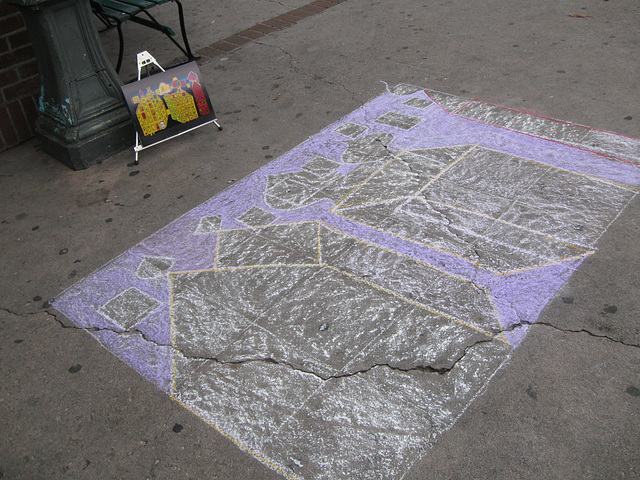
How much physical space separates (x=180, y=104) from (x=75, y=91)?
917mm

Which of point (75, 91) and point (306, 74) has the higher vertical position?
point (75, 91)

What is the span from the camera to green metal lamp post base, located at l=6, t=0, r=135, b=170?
4590 millimetres

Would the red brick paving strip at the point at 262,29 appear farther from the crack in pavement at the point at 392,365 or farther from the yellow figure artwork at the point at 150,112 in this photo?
the crack in pavement at the point at 392,365

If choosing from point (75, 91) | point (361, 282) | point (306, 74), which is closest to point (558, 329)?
point (361, 282)

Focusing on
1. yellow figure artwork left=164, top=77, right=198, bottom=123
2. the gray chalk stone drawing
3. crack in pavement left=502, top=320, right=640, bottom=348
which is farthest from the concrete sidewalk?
yellow figure artwork left=164, top=77, right=198, bottom=123

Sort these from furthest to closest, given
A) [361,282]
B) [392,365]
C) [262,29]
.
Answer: [262,29]
[361,282]
[392,365]

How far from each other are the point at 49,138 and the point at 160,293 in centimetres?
243

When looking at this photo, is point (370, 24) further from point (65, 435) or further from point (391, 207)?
point (65, 435)

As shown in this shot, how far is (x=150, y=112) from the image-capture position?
4773 mm

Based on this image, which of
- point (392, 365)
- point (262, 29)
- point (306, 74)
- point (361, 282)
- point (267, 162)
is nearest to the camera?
point (392, 365)

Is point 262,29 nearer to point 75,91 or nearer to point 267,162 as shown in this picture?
point 75,91

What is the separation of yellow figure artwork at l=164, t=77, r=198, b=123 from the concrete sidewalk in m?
0.26

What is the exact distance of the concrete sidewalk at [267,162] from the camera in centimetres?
254

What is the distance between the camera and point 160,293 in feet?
11.5
